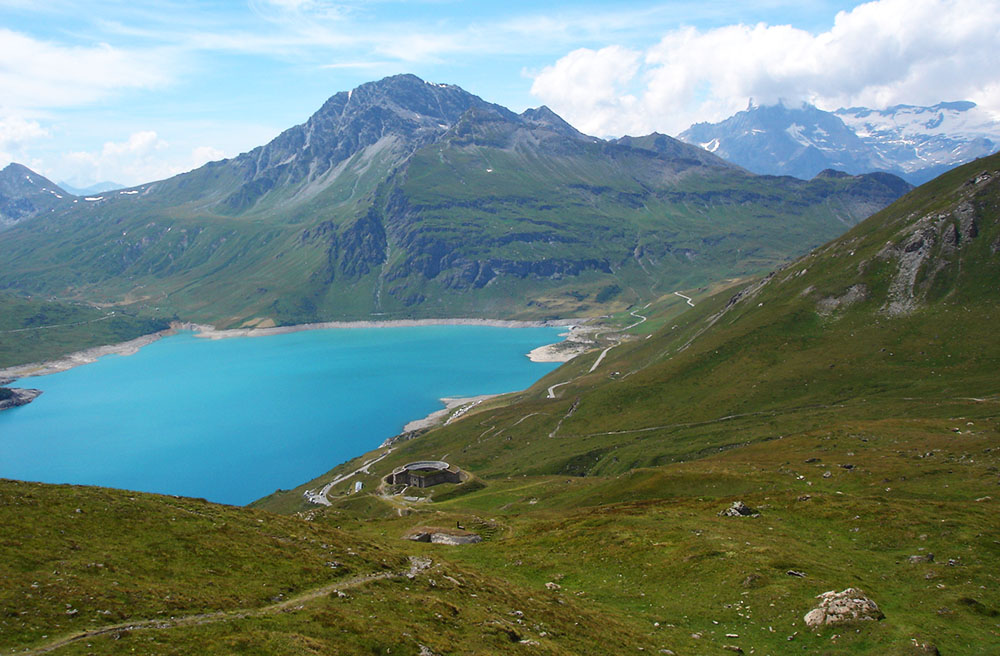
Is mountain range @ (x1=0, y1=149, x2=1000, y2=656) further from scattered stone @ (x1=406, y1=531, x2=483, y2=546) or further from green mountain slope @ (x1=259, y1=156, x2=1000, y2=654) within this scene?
scattered stone @ (x1=406, y1=531, x2=483, y2=546)

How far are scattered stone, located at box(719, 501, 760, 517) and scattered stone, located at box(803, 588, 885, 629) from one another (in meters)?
23.4

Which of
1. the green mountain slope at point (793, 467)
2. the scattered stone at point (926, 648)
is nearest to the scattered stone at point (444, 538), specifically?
the green mountain slope at point (793, 467)

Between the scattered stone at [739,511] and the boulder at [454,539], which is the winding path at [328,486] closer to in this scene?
the boulder at [454,539]

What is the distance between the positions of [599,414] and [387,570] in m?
132

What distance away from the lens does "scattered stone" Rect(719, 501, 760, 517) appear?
62.0 m

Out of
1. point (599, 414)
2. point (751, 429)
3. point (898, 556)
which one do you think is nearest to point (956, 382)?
point (751, 429)

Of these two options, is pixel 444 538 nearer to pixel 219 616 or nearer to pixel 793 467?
pixel 219 616

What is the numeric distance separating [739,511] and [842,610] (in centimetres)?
2570

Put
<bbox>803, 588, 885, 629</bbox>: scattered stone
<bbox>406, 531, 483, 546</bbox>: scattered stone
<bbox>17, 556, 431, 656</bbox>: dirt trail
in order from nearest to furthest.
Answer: <bbox>17, 556, 431, 656</bbox>: dirt trail < <bbox>803, 588, 885, 629</bbox>: scattered stone < <bbox>406, 531, 483, 546</bbox>: scattered stone

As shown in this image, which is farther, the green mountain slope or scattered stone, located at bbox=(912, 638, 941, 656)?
the green mountain slope

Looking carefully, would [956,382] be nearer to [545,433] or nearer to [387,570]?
[545,433]

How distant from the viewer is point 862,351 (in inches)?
6014

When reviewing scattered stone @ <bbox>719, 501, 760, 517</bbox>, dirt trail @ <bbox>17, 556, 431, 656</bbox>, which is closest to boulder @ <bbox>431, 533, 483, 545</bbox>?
dirt trail @ <bbox>17, 556, 431, 656</bbox>

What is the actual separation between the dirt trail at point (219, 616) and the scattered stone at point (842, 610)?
24.8 meters
